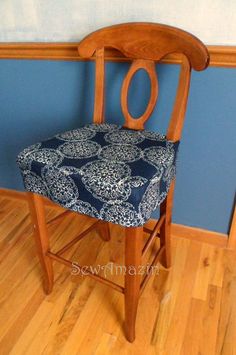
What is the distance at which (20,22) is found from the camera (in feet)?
3.78

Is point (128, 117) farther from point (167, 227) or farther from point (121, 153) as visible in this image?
point (167, 227)

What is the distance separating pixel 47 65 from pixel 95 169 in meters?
0.65

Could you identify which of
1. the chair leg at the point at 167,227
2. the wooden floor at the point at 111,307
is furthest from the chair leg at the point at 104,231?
the chair leg at the point at 167,227

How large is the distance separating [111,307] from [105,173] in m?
0.59

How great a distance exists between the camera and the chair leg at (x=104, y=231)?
1348 millimetres

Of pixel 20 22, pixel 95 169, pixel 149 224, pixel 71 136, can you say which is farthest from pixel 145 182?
pixel 20 22

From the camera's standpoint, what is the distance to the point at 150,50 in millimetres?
935

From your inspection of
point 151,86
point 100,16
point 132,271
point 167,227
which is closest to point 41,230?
point 132,271

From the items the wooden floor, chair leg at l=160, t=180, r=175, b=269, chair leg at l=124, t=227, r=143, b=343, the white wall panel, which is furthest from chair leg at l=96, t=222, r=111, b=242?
the white wall panel

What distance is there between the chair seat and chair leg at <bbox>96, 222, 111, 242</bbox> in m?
0.51

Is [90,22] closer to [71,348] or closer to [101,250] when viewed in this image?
[101,250]

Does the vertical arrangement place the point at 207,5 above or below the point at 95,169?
above

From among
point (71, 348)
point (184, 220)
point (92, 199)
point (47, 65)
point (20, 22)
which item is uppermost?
point (20, 22)

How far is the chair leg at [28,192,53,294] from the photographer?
3.12 ft
